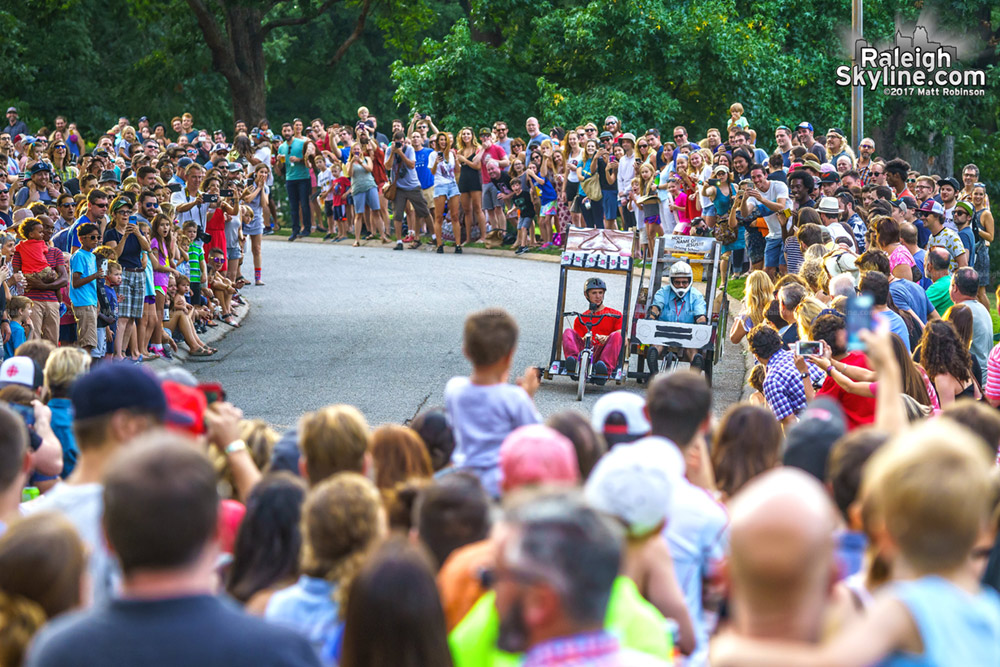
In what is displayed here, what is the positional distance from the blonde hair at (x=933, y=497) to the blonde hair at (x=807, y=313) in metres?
5.38

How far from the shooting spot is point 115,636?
2.71 m

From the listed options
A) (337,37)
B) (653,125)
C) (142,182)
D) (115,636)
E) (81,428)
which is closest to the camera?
(115,636)

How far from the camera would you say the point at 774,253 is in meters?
15.5

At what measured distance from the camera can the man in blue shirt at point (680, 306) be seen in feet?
43.7

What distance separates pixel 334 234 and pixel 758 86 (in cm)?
1041

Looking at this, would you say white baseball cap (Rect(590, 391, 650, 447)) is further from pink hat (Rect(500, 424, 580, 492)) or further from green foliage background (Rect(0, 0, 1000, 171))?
green foliage background (Rect(0, 0, 1000, 171))

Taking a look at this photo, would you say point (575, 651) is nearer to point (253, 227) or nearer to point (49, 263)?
point (49, 263)

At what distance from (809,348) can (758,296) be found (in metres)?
3.76

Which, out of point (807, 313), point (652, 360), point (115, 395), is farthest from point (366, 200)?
point (115, 395)

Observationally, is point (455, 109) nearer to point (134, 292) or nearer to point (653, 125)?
point (653, 125)

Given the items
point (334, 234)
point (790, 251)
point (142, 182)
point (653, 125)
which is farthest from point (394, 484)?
point (653, 125)

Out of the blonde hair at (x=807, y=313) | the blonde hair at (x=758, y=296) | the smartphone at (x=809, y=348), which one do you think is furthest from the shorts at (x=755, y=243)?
the smartphone at (x=809, y=348)

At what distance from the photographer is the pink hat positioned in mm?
4172

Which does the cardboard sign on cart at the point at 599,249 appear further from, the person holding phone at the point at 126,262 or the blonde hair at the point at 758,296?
the person holding phone at the point at 126,262
